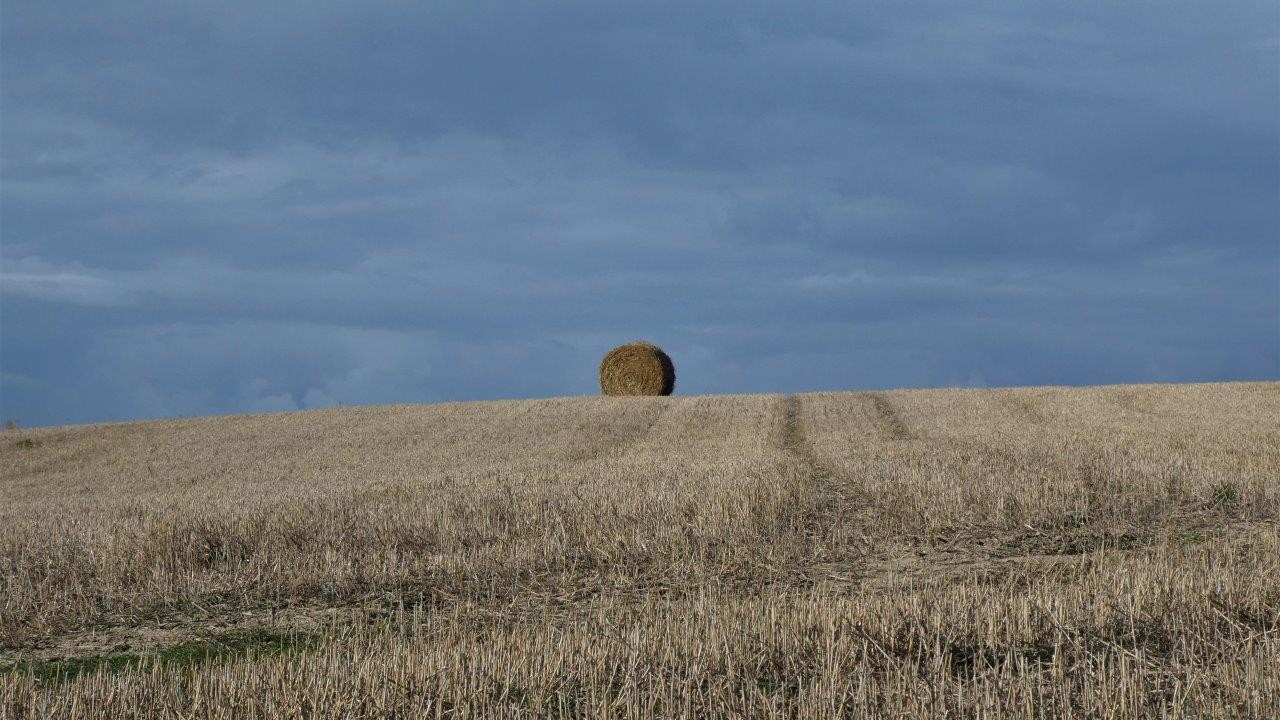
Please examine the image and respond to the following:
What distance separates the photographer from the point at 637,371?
136 feet

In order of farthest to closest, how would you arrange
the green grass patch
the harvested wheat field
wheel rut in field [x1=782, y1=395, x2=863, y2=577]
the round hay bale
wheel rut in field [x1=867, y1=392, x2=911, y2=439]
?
1. the round hay bale
2. wheel rut in field [x1=867, y1=392, x2=911, y2=439]
3. wheel rut in field [x1=782, y1=395, x2=863, y2=577]
4. the green grass patch
5. the harvested wheat field

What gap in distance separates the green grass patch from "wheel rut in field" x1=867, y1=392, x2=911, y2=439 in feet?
71.5

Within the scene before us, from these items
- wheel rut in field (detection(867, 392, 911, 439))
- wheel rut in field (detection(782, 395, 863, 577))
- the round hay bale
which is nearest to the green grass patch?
wheel rut in field (detection(782, 395, 863, 577))

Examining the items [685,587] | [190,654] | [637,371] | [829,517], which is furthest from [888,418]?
[190,654]

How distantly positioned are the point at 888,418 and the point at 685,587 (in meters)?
25.2

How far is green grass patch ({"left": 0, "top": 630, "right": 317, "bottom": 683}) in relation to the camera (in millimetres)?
8648

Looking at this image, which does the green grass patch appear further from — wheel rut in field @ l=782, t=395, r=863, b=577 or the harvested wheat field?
wheel rut in field @ l=782, t=395, r=863, b=577

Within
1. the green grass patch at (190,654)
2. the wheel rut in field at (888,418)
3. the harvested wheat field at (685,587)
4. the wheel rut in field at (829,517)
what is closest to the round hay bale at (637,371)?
the wheel rut in field at (888,418)

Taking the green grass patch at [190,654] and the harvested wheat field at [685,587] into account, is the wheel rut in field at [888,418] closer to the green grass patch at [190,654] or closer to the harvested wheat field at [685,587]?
the harvested wheat field at [685,587]

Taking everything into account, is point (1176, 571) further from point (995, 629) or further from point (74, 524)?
point (74, 524)

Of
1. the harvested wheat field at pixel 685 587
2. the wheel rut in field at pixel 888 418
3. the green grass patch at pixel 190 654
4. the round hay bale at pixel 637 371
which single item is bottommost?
the green grass patch at pixel 190 654

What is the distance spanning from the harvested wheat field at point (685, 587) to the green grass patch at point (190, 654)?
0.05 m

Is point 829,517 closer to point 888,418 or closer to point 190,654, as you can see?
point 190,654

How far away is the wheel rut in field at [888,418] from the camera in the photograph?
98.8ft
